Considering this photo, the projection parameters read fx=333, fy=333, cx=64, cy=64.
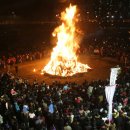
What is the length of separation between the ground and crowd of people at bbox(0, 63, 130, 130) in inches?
294

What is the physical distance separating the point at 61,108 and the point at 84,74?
46.9ft

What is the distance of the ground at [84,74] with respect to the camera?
31219 millimetres

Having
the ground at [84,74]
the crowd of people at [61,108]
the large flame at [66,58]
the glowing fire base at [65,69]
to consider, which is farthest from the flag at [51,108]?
the large flame at [66,58]

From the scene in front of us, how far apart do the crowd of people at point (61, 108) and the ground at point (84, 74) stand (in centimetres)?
748

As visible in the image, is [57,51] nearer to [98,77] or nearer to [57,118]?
[98,77]

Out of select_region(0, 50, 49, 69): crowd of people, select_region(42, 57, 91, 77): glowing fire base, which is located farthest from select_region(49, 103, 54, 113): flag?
select_region(0, 50, 49, 69): crowd of people

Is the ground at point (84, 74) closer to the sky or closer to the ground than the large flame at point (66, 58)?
closer to the ground

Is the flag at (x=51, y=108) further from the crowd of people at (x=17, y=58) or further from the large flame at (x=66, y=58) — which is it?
the crowd of people at (x=17, y=58)

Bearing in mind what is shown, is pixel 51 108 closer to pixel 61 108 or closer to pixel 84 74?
pixel 61 108

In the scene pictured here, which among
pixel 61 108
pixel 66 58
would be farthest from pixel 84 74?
pixel 61 108

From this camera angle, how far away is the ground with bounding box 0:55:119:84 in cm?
3122

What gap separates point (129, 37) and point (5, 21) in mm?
19714

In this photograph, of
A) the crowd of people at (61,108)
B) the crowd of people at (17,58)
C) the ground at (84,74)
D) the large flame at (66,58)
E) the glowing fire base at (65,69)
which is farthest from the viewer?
the crowd of people at (17,58)

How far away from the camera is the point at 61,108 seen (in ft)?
60.5
